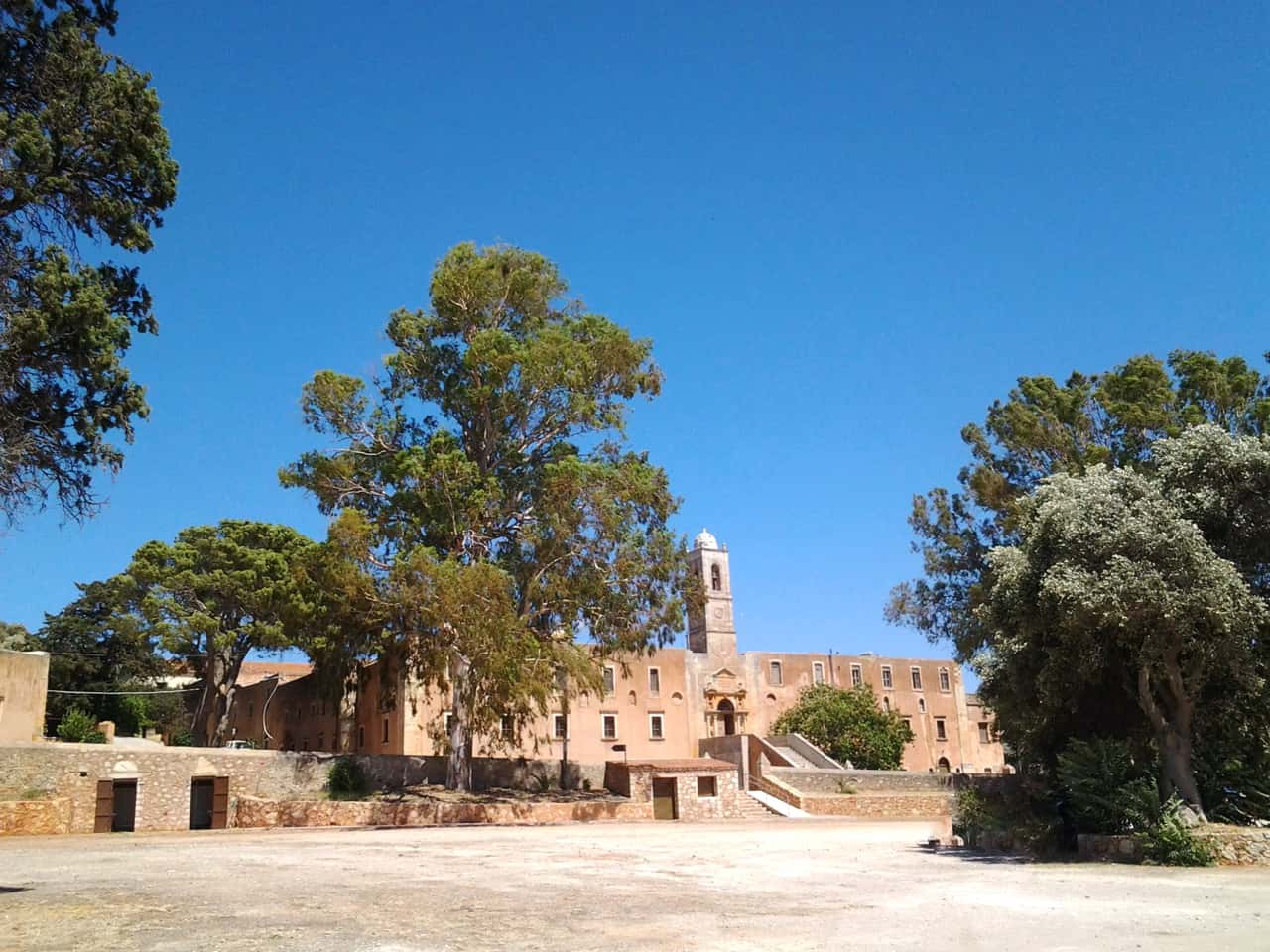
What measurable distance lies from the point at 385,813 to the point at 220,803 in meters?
4.59

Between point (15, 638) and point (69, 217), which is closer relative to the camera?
point (69, 217)

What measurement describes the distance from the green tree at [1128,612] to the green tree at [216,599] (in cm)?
2938

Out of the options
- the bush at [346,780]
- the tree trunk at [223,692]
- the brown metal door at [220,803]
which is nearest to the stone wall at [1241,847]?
the bush at [346,780]

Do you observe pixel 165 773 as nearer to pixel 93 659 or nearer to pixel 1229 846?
pixel 93 659

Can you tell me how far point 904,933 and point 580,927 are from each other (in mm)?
2943

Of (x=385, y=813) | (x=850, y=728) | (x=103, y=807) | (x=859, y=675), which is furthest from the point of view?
(x=859, y=675)

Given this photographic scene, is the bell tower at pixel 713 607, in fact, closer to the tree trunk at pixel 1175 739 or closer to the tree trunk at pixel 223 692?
the tree trunk at pixel 223 692

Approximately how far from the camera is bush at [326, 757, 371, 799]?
1271 inches

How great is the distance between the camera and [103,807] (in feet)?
91.7

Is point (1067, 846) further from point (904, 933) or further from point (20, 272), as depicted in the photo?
point (20, 272)

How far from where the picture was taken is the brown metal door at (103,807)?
27.8 meters

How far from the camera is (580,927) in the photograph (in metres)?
9.94

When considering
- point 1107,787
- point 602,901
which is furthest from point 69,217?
point 1107,787

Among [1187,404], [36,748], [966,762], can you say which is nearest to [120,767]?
[36,748]
